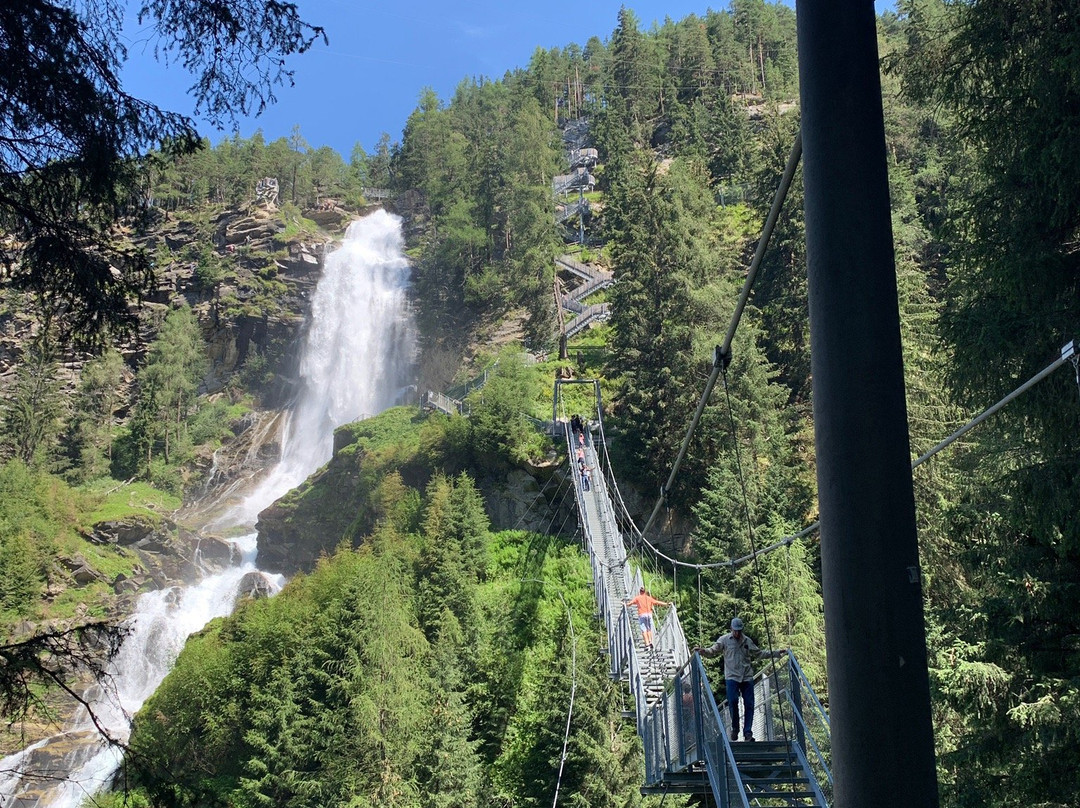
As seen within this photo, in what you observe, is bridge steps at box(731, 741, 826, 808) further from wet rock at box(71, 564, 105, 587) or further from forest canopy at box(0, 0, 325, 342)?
wet rock at box(71, 564, 105, 587)

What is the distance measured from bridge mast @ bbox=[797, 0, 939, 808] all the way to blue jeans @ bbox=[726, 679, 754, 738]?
17.1ft

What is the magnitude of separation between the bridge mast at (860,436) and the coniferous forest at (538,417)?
209 cm

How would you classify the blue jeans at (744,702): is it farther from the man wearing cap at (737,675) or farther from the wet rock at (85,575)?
the wet rock at (85,575)

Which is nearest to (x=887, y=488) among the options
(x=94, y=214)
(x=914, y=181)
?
(x=94, y=214)

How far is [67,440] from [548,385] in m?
23.1

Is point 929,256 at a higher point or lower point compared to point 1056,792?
higher

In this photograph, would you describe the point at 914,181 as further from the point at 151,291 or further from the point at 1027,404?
the point at 151,291

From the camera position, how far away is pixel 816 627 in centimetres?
1530

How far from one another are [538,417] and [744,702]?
19044mm

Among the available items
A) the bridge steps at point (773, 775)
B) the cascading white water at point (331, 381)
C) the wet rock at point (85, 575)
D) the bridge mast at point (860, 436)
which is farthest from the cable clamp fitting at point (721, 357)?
the wet rock at point (85, 575)

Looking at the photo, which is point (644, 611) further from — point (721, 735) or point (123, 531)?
point (123, 531)

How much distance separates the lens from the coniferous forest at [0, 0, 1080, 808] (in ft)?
22.7

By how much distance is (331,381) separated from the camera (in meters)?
45.7

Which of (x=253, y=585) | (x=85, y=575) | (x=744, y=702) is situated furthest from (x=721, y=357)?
(x=85, y=575)
